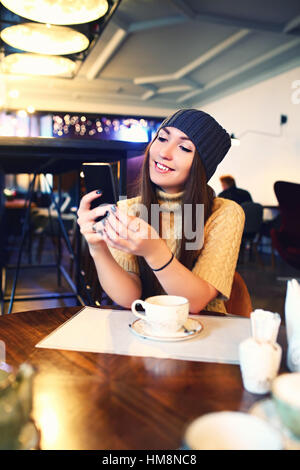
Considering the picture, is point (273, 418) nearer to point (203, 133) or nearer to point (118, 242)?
point (118, 242)

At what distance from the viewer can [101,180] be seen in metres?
0.87

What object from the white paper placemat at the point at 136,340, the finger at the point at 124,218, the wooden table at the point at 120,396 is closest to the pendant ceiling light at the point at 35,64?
the finger at the point at 124,218

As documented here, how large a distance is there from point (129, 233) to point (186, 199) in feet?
1.24

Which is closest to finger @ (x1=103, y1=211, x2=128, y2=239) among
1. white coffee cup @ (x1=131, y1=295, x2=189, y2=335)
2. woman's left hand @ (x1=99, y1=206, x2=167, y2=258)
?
woman's left hand @ (x1=99, y1=206, x2=167, y2=258)

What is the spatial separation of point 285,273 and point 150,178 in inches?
168

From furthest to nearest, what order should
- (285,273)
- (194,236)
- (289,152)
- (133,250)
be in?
(289,152), (285,273), (194,236), (133,250)

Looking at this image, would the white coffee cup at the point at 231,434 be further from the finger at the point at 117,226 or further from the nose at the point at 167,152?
the nose at the point at 167,152

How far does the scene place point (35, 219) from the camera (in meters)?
5.11

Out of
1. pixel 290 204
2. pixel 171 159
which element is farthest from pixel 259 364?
pixel 290 204

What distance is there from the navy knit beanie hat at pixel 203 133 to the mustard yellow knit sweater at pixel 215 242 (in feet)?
0.44

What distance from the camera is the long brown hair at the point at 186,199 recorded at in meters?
1.13

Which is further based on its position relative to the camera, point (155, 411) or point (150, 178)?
point (150, 178)

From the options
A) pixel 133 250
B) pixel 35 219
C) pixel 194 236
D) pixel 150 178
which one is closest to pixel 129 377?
pixel 133 250

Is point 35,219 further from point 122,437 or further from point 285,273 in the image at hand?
point 122,437
